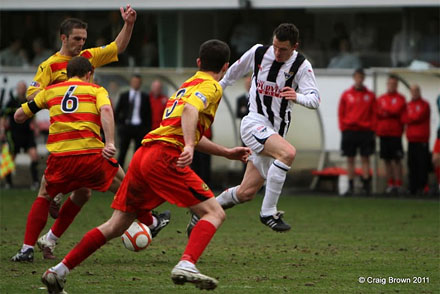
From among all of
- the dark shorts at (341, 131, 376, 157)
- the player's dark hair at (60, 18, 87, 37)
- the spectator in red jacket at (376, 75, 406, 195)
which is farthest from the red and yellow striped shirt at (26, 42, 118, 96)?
the spectator in red jacket at (376, 75, 406, 195)

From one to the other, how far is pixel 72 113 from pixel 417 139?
10.9 metres

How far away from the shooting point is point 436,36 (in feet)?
66.5

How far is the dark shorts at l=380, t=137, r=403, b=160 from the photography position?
61.6 ft

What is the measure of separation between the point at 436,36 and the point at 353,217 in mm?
6709

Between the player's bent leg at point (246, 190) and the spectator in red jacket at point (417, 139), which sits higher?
the player's bent leg at point (246, 190)

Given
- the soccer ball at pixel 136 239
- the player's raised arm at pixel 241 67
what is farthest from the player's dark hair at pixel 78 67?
the player's raised arm at pixel 241 67

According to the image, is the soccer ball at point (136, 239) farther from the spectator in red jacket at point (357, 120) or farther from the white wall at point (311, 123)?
the white wall at point (311, 123)

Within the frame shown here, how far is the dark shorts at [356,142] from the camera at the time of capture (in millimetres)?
18734

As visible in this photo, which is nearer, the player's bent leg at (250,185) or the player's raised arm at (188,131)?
the player's raised arm at (188,131)

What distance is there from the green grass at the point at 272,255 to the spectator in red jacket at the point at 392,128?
277 cm

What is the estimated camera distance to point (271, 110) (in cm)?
997

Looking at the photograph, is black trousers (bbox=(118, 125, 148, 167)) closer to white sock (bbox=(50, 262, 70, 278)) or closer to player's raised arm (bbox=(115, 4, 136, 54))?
player's raised arm (bbox=(115, 4, 136, 54))

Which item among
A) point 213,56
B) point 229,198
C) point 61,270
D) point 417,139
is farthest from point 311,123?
point 61,270

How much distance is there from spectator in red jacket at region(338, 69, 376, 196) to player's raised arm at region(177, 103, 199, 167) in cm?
1151
